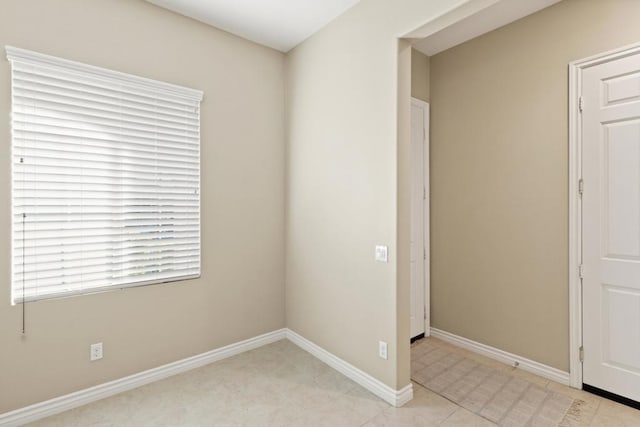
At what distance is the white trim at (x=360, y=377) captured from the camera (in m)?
2.24

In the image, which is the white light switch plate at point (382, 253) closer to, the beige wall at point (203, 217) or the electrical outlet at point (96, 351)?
the beige wall at point (203, 217)

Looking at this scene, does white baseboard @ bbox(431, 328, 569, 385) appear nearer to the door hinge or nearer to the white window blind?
the door hinge

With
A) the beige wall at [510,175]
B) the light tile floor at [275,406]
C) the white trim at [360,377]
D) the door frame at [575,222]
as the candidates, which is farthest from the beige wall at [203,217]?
the door frame at [575,222]

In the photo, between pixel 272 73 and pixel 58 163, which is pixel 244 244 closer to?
pixel 58 163

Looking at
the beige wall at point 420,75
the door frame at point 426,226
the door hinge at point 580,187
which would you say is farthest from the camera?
the door frame at point 426,226

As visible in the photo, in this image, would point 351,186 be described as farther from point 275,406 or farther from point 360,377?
point 275,406

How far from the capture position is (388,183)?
90.4 inches

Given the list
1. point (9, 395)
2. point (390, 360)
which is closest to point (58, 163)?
point (9, 395)

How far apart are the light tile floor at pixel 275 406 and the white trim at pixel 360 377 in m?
0.04

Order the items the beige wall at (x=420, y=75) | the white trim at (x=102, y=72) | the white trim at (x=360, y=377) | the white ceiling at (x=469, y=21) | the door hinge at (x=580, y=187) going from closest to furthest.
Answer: the white ceiling at (x=469, y=21), the white trim at (x=102, y=72), the white trim at (x=360, y=377), the door hinge at (x=580, y=187), the beige wall at (x=420, y=75)

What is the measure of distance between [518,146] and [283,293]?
260 centimetres

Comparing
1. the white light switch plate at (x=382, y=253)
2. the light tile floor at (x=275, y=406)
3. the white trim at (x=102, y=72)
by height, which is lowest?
the light tile floor at (x=275, y=406)

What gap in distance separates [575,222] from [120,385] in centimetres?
363

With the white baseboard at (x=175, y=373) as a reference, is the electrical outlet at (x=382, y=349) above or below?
above
